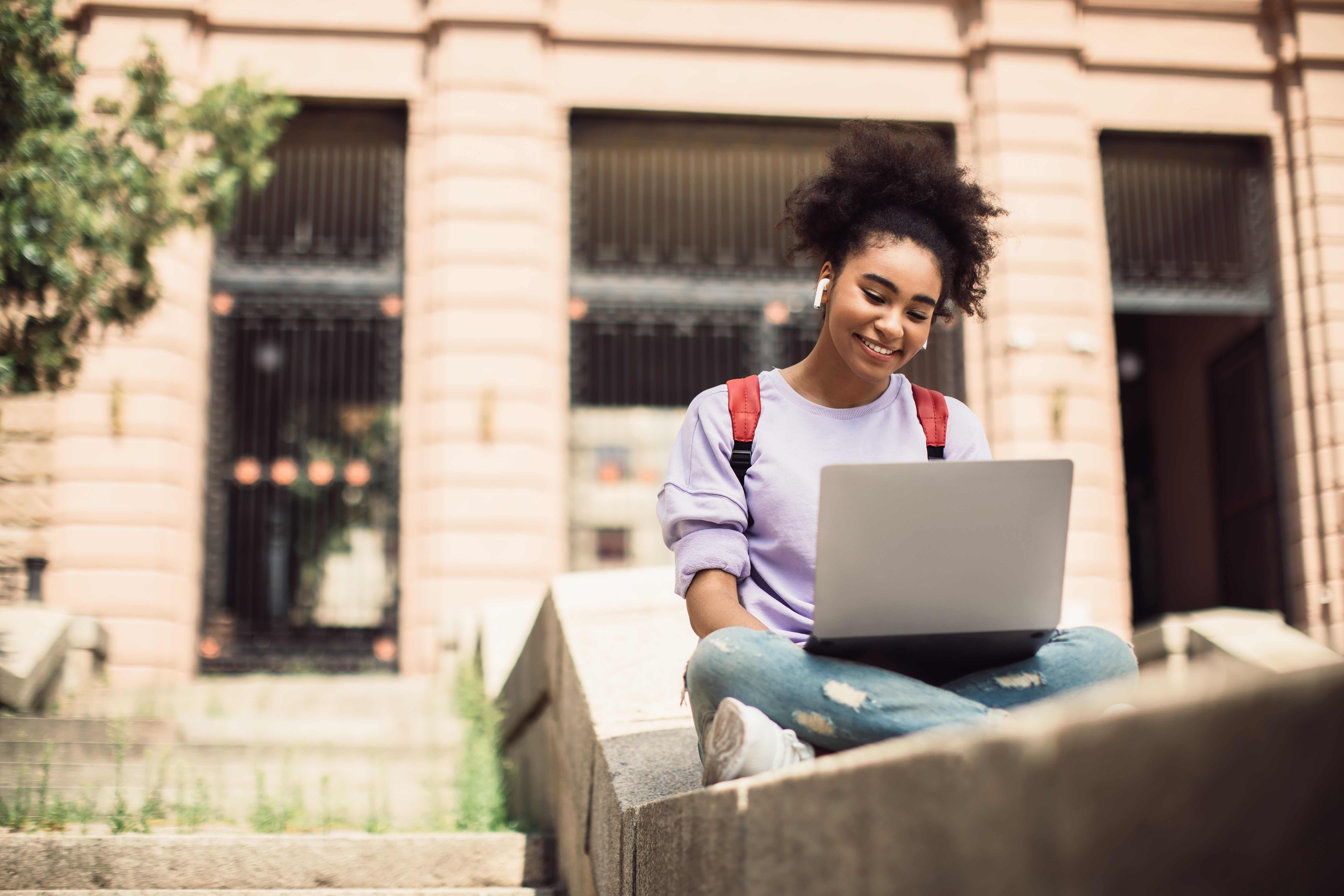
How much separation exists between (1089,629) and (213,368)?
8.16m

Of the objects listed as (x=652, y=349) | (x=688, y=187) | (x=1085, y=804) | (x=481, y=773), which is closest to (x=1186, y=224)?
(x=688, y=187)

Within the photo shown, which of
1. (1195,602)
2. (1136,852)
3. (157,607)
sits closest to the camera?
(1136,852)

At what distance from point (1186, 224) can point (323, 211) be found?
24.4 feet

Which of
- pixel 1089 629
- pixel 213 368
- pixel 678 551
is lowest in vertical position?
pixel 1089 629

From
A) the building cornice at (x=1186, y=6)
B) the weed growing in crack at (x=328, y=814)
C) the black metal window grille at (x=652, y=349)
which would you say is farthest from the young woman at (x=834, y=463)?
the building cornice at (x=1186, y=6)

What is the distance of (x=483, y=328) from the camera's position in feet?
28.5

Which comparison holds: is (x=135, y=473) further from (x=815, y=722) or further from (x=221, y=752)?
(x=815, y=722)

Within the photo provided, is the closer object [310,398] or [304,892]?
[304,892]

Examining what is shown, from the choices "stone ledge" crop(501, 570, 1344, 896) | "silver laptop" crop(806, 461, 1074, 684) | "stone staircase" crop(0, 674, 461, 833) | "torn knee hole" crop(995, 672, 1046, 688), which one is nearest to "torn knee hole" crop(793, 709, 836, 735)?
"silver laptop" crop(806, 461, 1074, 684)

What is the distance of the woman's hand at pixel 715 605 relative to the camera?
80.7 inches

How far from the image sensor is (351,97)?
9102 mm

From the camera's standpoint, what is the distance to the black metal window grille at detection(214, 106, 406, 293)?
913 cm

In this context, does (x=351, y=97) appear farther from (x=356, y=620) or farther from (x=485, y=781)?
(x=485, y=781)

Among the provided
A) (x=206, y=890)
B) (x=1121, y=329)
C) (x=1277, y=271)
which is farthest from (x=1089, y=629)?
(x=1121, y=329)
